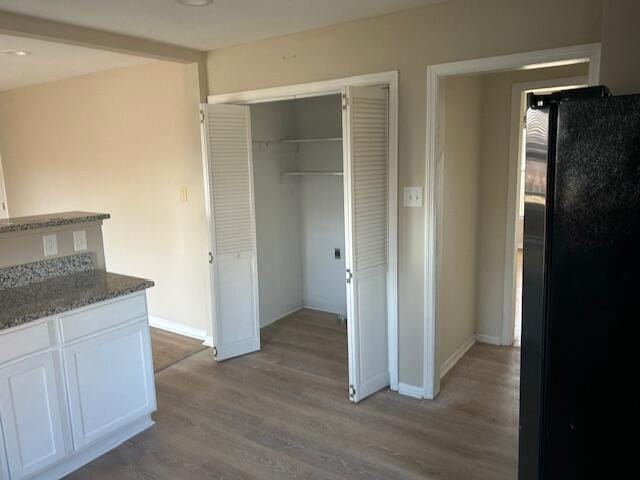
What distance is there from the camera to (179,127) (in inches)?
163

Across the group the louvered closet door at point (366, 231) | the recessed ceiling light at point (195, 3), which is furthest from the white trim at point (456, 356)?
the recessed ceiling light at point (195, 3)

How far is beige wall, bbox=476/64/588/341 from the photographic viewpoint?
12.4 feet

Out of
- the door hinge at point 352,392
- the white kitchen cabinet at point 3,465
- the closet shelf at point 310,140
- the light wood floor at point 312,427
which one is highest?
the closet shelf at point 310,140

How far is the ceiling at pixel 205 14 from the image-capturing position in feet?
8.72

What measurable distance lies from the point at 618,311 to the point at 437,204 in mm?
2139

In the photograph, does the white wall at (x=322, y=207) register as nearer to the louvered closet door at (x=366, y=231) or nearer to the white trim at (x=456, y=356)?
the white trim at (x=456, y=356)

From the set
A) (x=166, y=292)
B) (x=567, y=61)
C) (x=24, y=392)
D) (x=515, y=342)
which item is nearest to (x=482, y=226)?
(x=515, y=342)

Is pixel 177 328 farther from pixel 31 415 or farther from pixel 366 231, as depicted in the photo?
pixel 366 231

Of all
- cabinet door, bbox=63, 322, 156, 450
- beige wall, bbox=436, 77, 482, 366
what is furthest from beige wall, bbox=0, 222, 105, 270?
beige wall, bbox=436, 77, 482, 366

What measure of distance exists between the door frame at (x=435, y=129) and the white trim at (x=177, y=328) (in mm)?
2173

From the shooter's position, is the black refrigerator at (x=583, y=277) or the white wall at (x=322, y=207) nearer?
the black refrigerator at (x=583, y=277)

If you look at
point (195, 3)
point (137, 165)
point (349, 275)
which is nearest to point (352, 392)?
point (349, 275)

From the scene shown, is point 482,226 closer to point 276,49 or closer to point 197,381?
point 276,49

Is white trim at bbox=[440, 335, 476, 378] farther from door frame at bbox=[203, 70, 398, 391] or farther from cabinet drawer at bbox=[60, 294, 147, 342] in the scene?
cabinet drawer at bbox=[60, 294, 147, 342]
